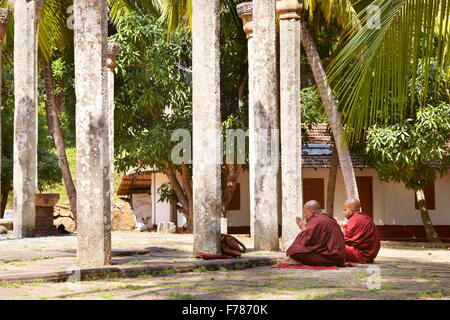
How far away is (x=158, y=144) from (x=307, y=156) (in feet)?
18.5

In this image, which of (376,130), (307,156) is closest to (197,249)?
(376,130)

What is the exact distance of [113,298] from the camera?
Answer: 854cm

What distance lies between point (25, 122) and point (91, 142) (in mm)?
8812

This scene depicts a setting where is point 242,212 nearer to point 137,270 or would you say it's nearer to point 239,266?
point 239,266

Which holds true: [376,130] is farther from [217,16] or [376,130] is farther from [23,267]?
[23,267]

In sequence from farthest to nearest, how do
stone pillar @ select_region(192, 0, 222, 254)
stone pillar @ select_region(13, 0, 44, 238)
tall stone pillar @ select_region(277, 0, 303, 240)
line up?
stone pillar @ select_region(13, 0, 44, 238) < tall stone pillar @ select_region(277, 0, 303, 240) < stone pillar @ select_region(192, 0, 222, 254)

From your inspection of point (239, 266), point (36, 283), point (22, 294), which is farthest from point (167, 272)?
point (22, 294)

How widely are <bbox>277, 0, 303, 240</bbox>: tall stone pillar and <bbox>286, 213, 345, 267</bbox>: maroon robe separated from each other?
7.59 feet

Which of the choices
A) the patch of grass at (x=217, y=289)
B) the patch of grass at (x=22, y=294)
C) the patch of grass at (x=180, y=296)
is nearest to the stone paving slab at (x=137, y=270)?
the patch of grass at (x=22, y=294)

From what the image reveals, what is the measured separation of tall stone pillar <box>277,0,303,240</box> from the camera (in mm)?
15164

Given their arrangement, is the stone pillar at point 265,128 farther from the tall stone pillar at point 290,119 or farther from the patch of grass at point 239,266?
Result: the patch of grass at point 239,266

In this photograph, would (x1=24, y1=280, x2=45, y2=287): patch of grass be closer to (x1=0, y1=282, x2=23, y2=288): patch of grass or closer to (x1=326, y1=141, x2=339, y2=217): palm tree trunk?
(x1=0, y1=282, x2=23, y2=288): patch of grass

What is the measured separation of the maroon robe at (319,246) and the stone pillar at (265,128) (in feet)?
5.98

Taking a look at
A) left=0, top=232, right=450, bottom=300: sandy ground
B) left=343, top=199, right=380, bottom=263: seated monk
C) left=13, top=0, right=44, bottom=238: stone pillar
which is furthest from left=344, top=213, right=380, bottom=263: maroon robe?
left=13, top=0, right=44, bottom=238: stone pillar
